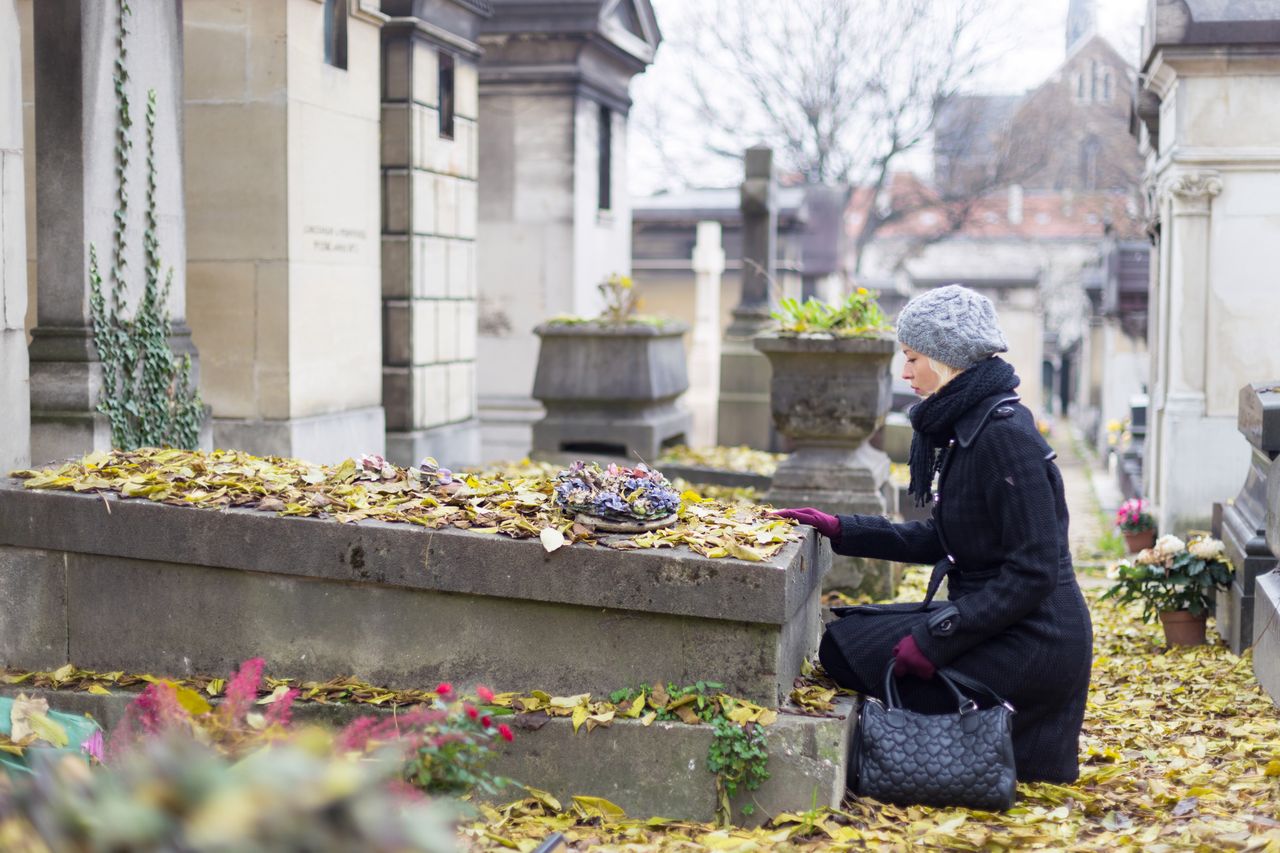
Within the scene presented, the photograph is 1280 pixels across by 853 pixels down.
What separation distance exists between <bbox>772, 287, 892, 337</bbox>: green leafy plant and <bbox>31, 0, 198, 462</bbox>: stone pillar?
3701mm

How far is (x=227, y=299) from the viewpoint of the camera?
8.53 meters

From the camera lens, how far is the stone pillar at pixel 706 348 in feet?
55.4

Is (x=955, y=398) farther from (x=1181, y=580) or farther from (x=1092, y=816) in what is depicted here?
(x=1181, y=580)

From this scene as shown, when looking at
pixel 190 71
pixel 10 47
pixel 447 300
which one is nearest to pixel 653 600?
pixel 10 47

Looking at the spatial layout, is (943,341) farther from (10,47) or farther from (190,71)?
(190,71)

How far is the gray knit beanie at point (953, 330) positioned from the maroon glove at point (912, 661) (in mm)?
852

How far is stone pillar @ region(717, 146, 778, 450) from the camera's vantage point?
13789 millimetres

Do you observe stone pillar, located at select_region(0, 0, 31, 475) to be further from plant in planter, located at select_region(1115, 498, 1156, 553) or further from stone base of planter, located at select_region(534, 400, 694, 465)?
plant in planter, located at select_region(1115, 498, 1156, 553)

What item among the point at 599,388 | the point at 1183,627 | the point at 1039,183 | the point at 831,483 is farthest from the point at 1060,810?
the point at 1039,183

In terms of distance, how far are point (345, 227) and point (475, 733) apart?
6.23 m

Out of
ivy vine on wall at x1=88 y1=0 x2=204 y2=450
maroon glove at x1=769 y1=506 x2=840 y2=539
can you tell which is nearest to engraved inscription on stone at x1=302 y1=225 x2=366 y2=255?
ivy vine on wall at x1=88 y1=0 x2=204 y2=450

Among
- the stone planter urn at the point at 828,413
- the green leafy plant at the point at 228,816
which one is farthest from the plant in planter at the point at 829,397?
the green leafy plant at the point at 228,816

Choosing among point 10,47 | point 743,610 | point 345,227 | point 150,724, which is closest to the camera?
point 150,724

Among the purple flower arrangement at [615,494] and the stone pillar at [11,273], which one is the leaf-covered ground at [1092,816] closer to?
the purple flower arrangement at [615,494]
